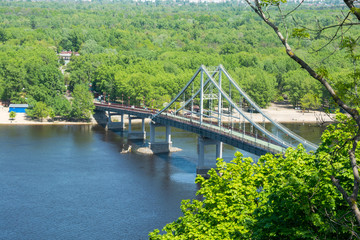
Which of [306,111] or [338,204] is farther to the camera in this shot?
[306,111]

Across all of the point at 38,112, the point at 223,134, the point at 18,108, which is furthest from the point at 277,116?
the point at 18,108

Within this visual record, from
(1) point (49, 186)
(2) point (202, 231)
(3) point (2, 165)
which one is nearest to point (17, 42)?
(3) point (2, 165)

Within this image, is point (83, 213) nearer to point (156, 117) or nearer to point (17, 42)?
point (156, 117)

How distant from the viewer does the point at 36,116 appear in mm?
109625

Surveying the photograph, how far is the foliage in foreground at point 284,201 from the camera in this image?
17.4m

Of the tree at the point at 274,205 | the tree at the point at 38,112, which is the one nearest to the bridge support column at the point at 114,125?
the tree at the point at 38,112

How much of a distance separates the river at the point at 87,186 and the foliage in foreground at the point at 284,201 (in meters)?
20.4

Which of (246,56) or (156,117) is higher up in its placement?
(246,56)

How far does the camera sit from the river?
156 ft

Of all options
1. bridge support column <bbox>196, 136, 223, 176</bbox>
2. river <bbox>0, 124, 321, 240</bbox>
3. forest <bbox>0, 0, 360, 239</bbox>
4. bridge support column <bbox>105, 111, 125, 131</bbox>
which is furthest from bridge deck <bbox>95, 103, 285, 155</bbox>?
bridge support column <bbox>105, 111, 125, 131</bbox>

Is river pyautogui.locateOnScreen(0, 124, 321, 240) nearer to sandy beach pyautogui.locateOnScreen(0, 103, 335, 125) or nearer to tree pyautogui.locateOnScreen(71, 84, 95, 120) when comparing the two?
sandy beach pyautogui.locateOnScreen(0, 103, 335, 125)

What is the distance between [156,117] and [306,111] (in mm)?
52142

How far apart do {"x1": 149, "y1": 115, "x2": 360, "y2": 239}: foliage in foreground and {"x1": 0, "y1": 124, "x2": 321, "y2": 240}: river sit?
20.4 meters

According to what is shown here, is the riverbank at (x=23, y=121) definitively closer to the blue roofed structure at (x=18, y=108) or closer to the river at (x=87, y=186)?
the blue roofed structure at (x=18, y=108)
